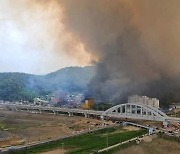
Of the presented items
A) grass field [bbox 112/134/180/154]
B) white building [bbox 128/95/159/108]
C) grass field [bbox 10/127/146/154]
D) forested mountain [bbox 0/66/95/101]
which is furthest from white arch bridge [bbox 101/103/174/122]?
forested mountain [bbox 0/66/95/101]

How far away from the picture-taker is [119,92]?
80.5 m

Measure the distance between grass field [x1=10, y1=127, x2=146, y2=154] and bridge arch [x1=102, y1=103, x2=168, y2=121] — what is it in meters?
7.54

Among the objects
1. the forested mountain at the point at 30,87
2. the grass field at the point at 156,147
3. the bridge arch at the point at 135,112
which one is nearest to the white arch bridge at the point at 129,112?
the bridge arch at the point at 135,112

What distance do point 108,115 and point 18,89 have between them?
45.9 metres

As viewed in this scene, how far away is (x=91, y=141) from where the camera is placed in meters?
43.4

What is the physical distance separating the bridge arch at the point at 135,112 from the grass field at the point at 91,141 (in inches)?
297

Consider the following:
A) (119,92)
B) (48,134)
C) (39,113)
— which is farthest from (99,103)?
(48,134)

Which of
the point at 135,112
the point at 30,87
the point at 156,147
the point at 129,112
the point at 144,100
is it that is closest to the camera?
the point at 156,147

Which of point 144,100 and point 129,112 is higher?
point 144,100

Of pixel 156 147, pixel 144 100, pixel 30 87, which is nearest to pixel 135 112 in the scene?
pixel 144 100

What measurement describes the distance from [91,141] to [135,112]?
19.8 metres

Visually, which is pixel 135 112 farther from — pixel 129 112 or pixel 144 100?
pixel 144 100

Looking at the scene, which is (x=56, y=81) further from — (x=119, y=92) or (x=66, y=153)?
(x=66, y=153)

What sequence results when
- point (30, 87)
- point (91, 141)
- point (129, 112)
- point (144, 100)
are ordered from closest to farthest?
1. point (91, 141)
2. point (129, 112)
3. point (144, 100)
4. point (30, 87)
